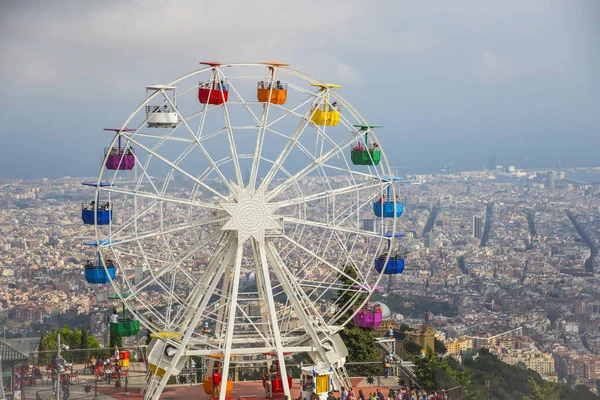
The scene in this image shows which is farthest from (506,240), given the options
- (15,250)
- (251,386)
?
(251,386)

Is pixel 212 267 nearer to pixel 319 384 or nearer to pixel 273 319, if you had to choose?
pixel 273 319

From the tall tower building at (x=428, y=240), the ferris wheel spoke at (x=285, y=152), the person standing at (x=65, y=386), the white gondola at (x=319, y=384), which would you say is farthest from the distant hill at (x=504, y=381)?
the tall tower building at (x=428, y=240)

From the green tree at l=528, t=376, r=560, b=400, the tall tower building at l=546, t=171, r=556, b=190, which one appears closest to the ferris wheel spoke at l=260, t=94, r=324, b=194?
the green tree at l=528, t=376, r=560, b=400

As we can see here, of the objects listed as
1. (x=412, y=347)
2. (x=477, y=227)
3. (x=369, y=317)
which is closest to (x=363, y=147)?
(x=369, y=317)

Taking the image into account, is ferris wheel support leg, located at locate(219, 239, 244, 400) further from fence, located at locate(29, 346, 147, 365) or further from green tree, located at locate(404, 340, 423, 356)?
green tree, located at locate(404, 340, 423, 356)

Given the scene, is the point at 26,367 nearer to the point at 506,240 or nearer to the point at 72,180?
the point at 72,180

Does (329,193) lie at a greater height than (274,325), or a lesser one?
greater
